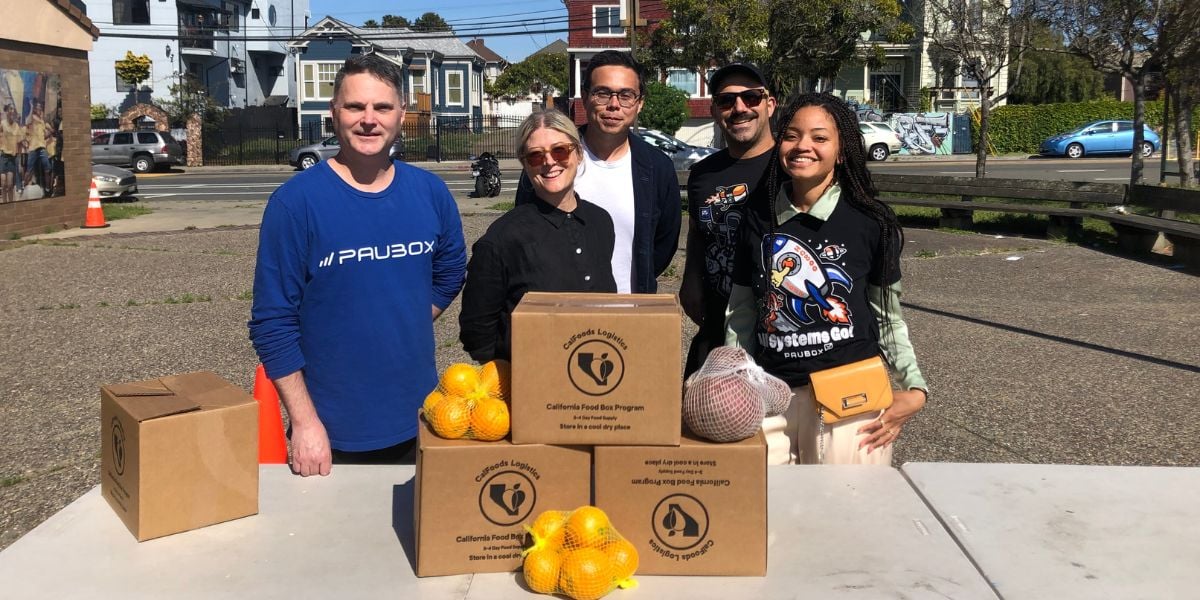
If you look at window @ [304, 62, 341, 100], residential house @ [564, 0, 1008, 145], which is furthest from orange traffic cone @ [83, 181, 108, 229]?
window @ [304, 62, 341, 100]

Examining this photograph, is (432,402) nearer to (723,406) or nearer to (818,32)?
(723,406)

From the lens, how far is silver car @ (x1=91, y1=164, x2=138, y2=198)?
2162 centimetres

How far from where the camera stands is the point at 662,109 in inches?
1379

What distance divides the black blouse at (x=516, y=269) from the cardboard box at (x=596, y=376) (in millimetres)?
805

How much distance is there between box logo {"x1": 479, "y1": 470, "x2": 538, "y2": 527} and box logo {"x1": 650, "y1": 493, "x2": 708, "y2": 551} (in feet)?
0.90

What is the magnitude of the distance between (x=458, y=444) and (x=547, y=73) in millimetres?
74144

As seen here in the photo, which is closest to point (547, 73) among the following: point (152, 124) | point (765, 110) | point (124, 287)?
point (152, 124)

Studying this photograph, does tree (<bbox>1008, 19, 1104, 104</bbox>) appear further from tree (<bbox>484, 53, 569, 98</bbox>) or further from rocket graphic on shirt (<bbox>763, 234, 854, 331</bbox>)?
rocket graphic on shirt (<bbox>763, 234, 854, 331</bbox>)

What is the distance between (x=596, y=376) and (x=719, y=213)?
5.11 feet

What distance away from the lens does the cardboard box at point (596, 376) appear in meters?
2.15

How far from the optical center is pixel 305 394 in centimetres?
288

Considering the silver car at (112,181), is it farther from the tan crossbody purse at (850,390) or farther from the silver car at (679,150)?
the tan crossbody purse at (850,390)

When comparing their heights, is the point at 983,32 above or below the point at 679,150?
above

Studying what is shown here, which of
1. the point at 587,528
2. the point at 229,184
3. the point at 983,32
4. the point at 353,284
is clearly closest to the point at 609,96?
the point at 353,284
